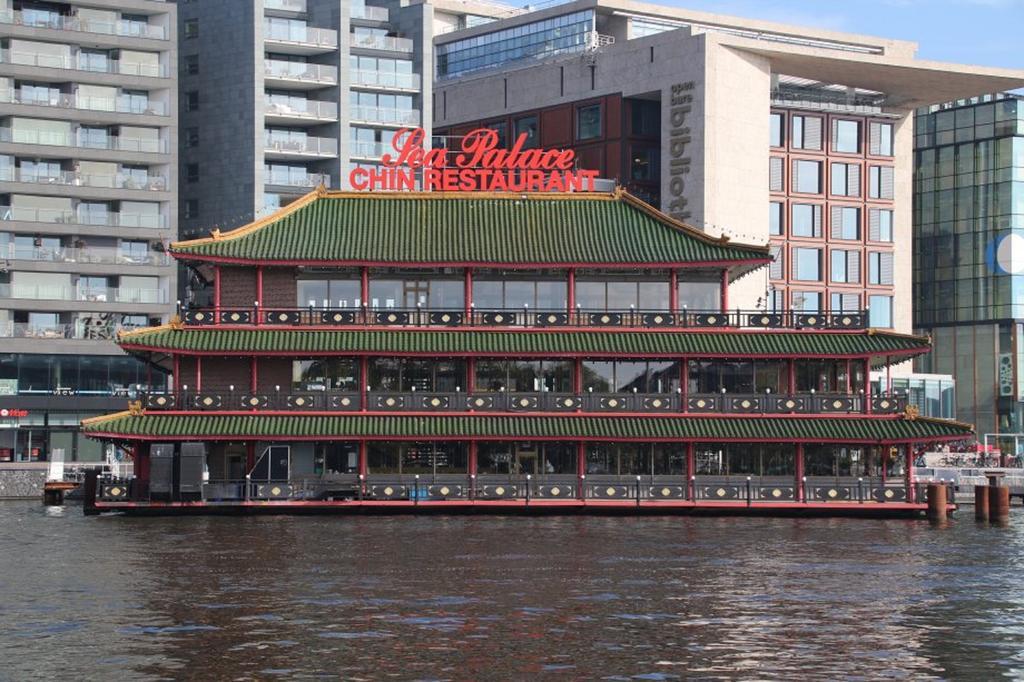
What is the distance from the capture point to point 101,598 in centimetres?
6116

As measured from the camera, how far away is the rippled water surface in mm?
49750

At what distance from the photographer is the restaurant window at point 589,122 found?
179250mm

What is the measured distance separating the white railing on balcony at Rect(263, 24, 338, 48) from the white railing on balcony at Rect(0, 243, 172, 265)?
22.7 m

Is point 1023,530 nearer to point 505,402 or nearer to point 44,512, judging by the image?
point 505,402

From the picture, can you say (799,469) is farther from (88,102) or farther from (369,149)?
(369,149)

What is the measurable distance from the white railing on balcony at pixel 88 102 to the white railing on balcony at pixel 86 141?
2232mm

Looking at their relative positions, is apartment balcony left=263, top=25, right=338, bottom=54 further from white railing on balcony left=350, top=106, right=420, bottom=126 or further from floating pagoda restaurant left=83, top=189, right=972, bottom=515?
floating pagoda restaurant left=83, top=189, right=972, bottom=515

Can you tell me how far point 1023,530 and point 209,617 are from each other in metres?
49.7

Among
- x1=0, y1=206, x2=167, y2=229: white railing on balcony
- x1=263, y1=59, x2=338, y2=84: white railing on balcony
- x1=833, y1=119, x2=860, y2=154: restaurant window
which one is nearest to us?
x1=0, y1=206, x2=167, y2=229: white railing on balcony

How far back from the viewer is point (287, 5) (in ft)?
527

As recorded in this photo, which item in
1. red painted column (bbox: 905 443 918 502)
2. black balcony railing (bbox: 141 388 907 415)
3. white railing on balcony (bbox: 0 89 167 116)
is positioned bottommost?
red painted column (bbox: 905 443 918 502)

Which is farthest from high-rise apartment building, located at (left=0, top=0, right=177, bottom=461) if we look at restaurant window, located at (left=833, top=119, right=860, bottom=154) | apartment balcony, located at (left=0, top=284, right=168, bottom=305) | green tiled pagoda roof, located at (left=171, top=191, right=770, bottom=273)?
restaurant window, located at (left=833, top=119, right=860, bottom=154)

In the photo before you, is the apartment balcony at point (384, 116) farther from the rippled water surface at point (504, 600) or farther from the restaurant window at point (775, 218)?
the rippled water surface at point (504, 600)

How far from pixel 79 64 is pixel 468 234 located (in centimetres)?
5745
